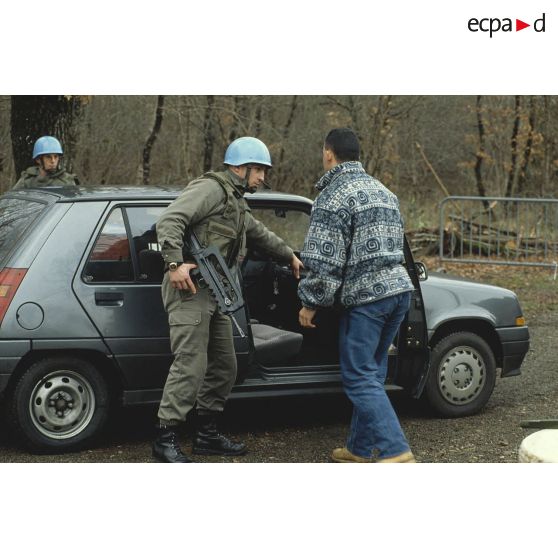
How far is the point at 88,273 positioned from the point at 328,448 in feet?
6.19

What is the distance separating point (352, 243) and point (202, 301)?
0.95m

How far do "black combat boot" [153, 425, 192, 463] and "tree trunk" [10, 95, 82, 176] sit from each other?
559cm

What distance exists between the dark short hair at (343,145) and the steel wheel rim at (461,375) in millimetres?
1945

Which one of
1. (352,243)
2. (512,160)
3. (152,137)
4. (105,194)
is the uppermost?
(152,137)

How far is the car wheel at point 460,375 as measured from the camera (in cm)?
641

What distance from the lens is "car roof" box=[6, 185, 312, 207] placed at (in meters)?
5.60

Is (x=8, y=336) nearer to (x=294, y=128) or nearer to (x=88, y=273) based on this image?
(x=88, y=273)

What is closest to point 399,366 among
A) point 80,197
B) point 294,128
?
point 80,197

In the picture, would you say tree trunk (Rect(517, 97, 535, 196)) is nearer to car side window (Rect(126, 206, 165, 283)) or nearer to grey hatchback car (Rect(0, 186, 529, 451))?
grey hatchback car (Rect(0, 186, 529, 451))

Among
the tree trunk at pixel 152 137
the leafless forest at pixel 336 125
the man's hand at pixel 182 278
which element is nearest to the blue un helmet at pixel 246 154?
the man's hand at pixel 182 278

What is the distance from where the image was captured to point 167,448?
5.28 meters

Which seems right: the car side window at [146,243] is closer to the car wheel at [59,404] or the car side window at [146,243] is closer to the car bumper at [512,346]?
the car wheel at [59,404]

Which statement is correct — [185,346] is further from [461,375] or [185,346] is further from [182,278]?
[461,375]

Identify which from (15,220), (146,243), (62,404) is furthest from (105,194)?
(62,404)
